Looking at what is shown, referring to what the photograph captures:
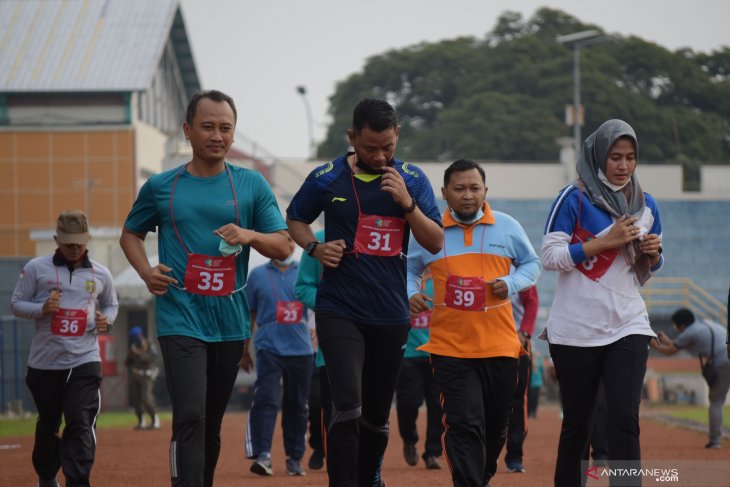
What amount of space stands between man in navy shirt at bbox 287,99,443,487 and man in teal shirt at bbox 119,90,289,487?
33cm

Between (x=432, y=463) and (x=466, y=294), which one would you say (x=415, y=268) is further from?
(x=432, y=463)

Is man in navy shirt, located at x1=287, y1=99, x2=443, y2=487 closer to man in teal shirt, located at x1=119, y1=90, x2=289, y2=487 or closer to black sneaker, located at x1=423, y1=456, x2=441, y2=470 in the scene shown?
man in teal shirt, located at x1=119, y1=90, x2=289, y2=487

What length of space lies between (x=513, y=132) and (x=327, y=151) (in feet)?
36.8

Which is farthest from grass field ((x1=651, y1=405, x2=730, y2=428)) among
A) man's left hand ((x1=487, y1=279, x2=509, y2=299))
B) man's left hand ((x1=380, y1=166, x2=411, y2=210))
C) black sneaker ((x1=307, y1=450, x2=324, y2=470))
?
man's left hand ((x1=380, y1=166, x2=411, y2=210))

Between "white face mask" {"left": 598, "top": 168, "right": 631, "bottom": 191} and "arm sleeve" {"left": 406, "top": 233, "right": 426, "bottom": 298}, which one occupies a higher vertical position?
"white face mask" {"left": 598, "top": 168, "right": 631, "bottom": 191}

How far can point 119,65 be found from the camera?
152 ft

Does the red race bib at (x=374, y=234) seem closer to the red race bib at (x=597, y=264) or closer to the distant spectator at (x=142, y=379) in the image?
the red race bib at (x=597, y=264)

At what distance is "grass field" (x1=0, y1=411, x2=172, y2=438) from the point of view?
23.3 m

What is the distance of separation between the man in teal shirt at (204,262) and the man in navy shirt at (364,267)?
332 millimetres

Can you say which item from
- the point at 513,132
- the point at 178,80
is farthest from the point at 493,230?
the point at 513,132

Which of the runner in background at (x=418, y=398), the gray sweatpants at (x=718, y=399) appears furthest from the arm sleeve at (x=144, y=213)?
the gray sweatpants at (x=718, y=399)

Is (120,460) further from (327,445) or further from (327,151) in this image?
(327,151)

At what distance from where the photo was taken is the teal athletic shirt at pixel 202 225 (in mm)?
7926

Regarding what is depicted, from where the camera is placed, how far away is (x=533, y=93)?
71.1m
